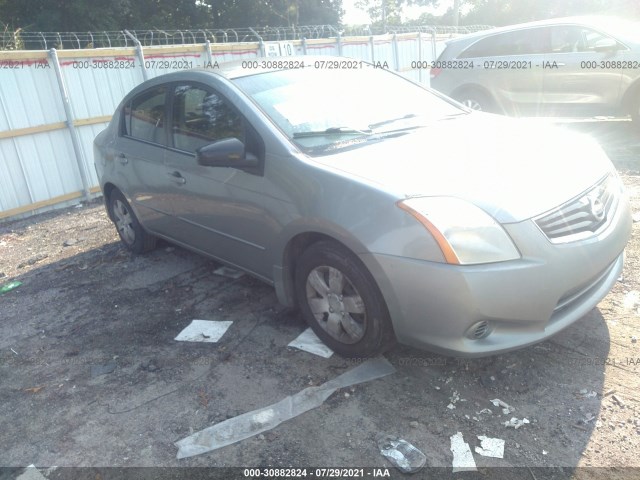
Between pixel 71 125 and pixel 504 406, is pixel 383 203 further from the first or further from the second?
pixel 71 125

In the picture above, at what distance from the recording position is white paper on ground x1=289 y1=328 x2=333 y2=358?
3334mm

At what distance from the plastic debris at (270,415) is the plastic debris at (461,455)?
0.63 m

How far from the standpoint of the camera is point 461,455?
244cm

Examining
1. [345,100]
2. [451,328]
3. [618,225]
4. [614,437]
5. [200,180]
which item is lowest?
[614,437]

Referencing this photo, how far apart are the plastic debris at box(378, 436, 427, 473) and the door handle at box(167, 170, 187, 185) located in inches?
96.4

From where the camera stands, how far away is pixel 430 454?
8.10 ft

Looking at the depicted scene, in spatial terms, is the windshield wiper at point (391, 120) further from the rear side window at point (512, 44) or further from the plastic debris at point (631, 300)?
the rear side window at point (512, 44)

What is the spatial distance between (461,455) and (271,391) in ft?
3.64

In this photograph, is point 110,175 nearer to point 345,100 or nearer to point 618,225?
point 345,100

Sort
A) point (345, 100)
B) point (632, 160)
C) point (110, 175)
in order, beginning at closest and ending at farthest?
point (345, 100)
point (110, 175)
point (632, 160)

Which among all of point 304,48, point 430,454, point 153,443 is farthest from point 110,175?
point 304,48

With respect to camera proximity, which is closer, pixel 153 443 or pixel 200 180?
pixel 153 443

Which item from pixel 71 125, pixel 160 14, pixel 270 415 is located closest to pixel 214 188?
pixel 270 415

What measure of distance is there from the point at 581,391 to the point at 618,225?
0.95m
